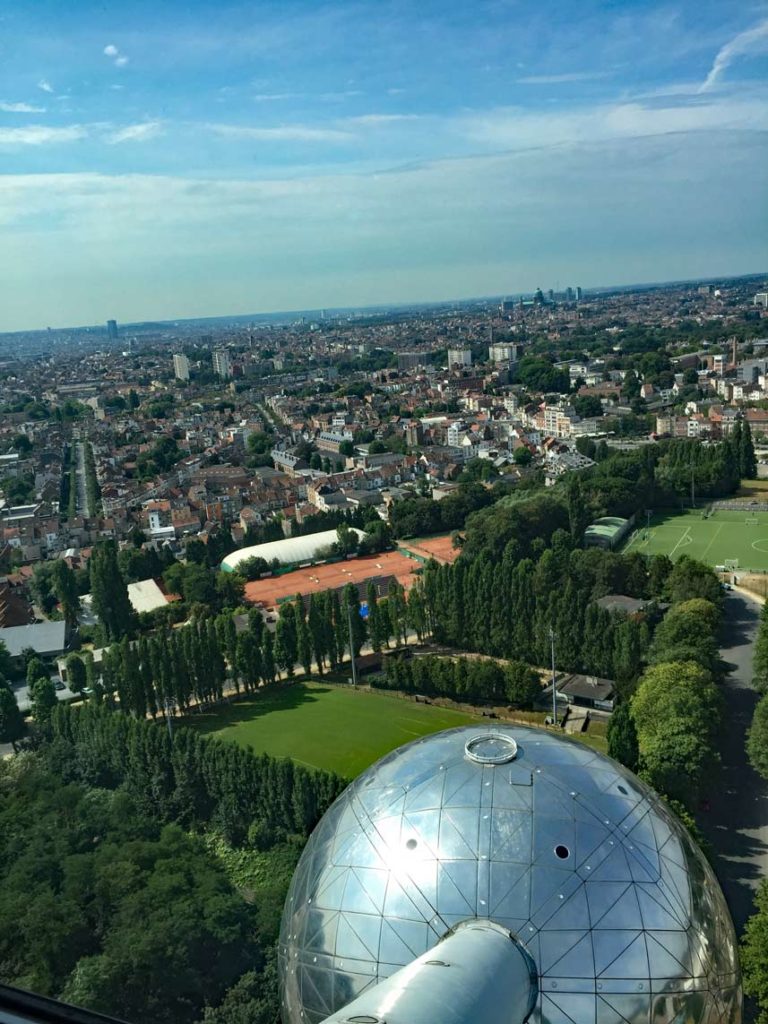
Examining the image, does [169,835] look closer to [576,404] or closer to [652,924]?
[652,924]

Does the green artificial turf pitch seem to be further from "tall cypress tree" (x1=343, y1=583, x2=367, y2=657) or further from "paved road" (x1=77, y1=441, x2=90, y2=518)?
"paved road" (x1=77, y1=441, x2=90, y2=518)

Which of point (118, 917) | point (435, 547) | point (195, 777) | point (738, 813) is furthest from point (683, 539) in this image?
point (118, 917)

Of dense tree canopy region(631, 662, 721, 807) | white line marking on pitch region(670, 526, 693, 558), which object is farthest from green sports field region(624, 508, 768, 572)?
dense tree canopy region(631, 662, 721, 807)

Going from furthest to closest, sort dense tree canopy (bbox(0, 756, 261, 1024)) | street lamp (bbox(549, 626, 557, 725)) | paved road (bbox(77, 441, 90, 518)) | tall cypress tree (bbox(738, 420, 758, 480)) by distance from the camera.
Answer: paved road (bbox(77, 441, 90, 518)), tall cypress tree (bbox(738, 420, 758, 480)), street lamp (bbox(549, 626, 557, 725)), dense tree canopy (bbox(0, 756, 261, 1024))

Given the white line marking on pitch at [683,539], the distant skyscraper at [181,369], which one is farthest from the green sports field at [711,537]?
the distant skyscraper at [181,369]

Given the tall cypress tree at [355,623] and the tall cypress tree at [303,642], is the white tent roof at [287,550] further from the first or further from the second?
the tall cypress tree at [303,642]

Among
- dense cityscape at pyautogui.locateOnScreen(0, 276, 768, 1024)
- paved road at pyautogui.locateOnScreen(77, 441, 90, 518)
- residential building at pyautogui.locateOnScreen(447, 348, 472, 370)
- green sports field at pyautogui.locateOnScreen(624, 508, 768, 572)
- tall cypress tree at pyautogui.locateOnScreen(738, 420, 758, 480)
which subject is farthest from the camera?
residential building at pyautogui.locateOnScreen(447, 348, 472, 370)

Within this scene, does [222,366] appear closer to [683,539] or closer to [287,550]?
[287,550]
